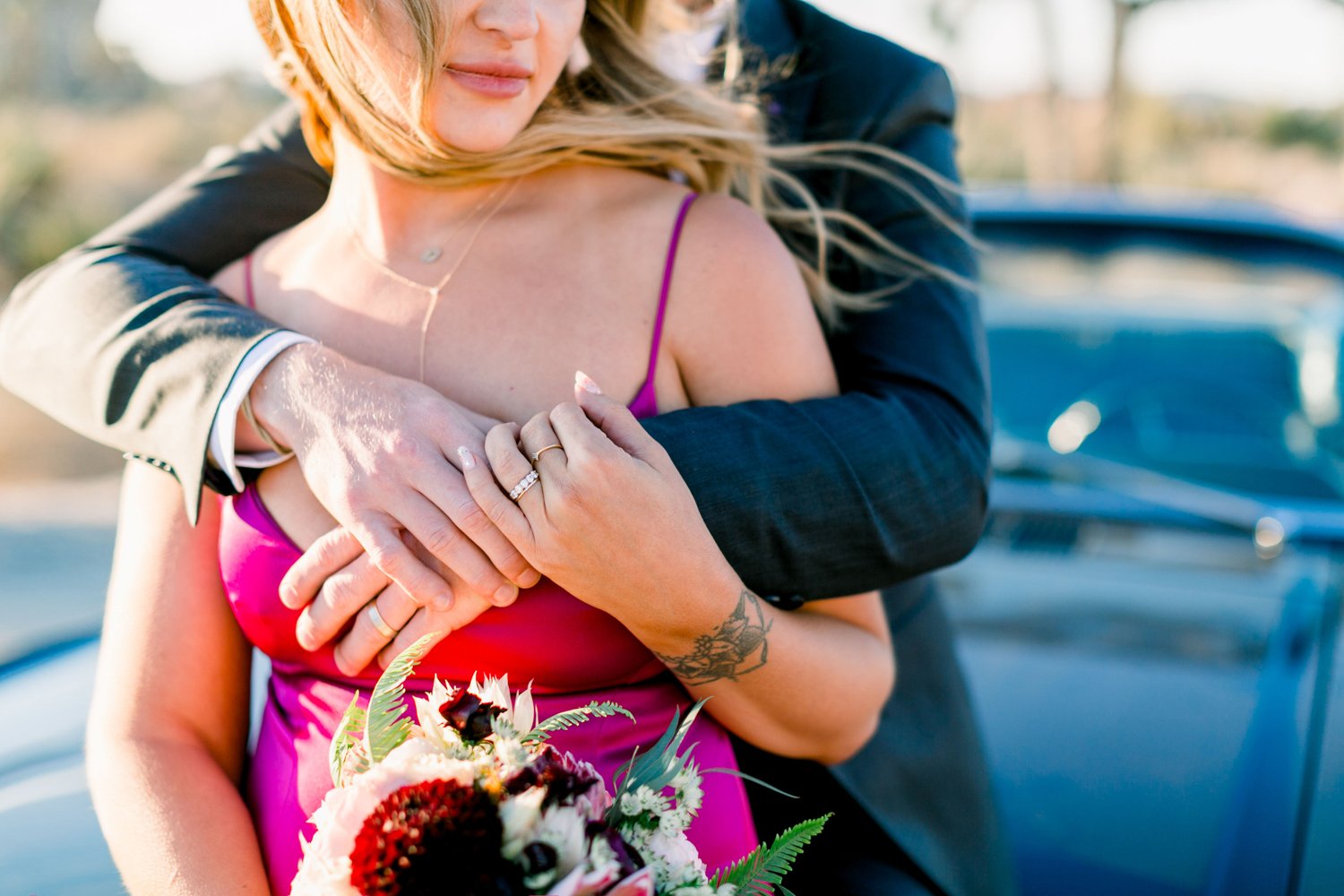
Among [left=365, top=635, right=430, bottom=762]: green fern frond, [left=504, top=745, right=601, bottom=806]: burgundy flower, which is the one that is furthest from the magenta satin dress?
[left=504, top=745, right=601, bottom=806]: burgundy flower

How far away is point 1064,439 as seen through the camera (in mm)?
3076

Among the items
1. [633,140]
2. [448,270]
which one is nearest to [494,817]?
[448,270]

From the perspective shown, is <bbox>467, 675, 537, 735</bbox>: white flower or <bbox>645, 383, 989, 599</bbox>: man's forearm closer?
<bbox>467, 675, 537, 735</bbox>: white flower

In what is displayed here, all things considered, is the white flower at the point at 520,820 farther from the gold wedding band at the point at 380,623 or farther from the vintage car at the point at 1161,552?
the vintage car at the point at 1161,552

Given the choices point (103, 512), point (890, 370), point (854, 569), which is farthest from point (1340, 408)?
point (103, 512)

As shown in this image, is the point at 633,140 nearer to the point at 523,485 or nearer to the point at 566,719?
the point at 523,485

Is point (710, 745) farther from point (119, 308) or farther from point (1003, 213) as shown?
point (1003, 213)

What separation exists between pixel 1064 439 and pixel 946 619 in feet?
3.51

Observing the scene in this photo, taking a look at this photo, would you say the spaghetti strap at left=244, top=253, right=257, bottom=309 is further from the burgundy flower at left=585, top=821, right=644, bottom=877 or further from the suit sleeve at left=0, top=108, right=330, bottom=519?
the burgundy flower at left=585, top=821, right=644, bottom=877

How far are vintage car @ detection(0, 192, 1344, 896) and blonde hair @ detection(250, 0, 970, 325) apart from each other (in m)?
0.88

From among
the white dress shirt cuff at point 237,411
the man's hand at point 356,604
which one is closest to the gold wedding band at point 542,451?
the man's hand at point 356,604

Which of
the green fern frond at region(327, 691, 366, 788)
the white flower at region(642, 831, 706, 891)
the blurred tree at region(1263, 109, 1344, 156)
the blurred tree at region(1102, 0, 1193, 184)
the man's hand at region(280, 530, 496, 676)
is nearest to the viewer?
the white flower at region(642, 831, 706, 891)

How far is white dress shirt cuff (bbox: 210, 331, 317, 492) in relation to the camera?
1623mm

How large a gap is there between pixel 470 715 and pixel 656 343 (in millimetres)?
673
